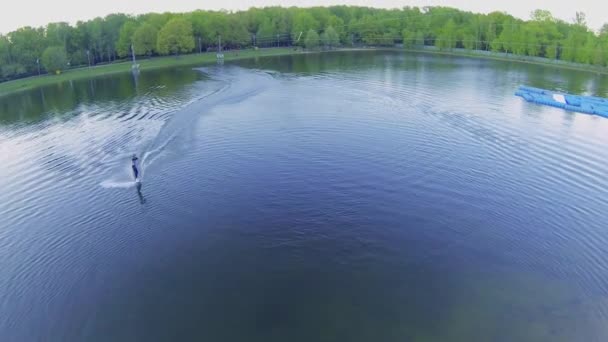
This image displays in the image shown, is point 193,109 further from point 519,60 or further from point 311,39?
point 311,39

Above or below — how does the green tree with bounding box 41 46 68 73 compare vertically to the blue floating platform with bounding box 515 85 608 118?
above

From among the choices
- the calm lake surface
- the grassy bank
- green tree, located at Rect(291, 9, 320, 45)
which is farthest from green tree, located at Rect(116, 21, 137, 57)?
the calm lake surface

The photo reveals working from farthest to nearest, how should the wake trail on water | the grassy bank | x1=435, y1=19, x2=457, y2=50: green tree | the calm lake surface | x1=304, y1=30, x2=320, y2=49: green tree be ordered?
x1=304, y1=30, x2=320, y2=49: green tree, x1=435, y1=19, x2=457, y2=50: green tree, the grassy bank, the wake trail on water, the calm lake surface

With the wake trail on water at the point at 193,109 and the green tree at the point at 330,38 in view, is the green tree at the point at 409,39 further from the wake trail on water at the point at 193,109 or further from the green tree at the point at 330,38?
the wake trail on water at the point at 193,109

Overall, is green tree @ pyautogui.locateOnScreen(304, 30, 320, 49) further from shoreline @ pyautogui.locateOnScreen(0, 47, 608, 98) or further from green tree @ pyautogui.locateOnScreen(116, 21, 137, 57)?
green tree @ pyautogui.locateOnScreen(116, 21, 137, 57)

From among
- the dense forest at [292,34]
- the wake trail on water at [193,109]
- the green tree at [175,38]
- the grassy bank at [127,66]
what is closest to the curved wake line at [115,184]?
the wake trail on water at [193,109]

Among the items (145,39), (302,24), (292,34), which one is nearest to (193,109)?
(145,39)
